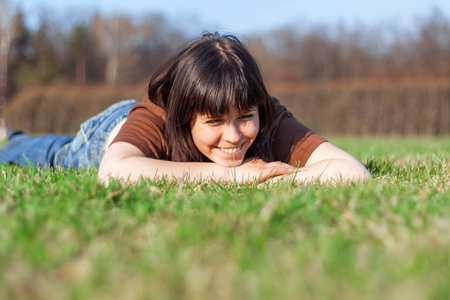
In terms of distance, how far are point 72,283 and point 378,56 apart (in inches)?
1420

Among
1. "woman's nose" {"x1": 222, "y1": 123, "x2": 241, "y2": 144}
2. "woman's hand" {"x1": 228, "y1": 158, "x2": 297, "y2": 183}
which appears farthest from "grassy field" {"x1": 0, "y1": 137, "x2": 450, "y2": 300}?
"woman's nose" {"x1": 222, "y1": 123, "x2": 241, "y2": 144}

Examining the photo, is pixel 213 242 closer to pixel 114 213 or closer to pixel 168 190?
pixel 114 213

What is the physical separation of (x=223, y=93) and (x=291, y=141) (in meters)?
0.89

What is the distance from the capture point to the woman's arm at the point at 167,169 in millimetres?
2504

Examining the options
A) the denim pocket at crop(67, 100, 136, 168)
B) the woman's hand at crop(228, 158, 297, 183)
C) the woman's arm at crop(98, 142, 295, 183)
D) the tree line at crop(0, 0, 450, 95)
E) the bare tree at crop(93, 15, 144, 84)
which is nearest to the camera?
the woman's arm at crop(98, 142, 295, 183)

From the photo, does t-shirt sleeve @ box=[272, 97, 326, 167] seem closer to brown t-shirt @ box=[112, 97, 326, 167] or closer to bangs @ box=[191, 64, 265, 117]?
brown t-shirt @ box=[112, 97, 326, 167]

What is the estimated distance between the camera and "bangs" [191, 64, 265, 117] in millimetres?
2641

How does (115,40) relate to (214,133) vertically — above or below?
below

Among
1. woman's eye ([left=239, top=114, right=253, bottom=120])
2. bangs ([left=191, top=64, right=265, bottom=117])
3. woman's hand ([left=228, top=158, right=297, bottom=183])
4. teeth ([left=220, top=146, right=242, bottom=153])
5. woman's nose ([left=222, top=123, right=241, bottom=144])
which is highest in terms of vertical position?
bangs ([left=191, top=64, right=265, bottom=117])

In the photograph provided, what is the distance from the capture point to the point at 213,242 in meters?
1.33

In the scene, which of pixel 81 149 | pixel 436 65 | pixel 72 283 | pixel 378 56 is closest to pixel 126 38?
pixel 378 56

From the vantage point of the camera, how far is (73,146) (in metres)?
4.05

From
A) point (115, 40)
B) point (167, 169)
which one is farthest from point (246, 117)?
point (115, 40)

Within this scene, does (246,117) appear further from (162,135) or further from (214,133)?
(162,135)
